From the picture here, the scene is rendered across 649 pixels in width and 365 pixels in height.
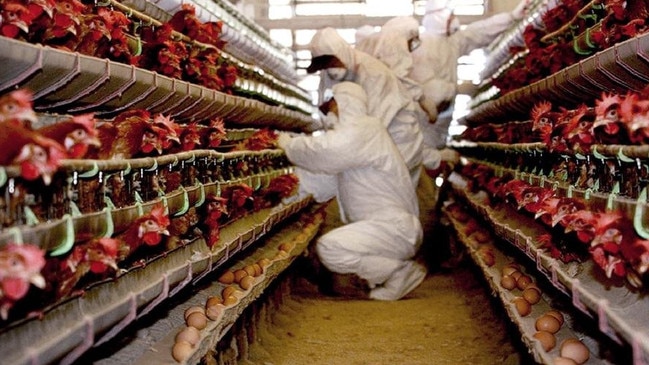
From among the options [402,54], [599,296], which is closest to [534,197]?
[599,296]

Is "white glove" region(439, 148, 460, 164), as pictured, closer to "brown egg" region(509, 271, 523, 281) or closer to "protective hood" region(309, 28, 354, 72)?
"protective hood" region(309, 28, 354, 72)

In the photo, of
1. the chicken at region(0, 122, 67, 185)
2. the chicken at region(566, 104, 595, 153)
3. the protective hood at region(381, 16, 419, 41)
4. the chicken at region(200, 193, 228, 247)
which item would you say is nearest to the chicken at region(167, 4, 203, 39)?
the chicken at region(200, 193, 228, 247)

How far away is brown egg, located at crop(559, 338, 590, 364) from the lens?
3.67m

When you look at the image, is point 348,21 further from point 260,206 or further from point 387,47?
point 260,206

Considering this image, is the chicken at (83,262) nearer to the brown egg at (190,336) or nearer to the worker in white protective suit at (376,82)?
the brown egg at (190,336)

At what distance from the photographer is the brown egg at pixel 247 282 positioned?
5.41 metres

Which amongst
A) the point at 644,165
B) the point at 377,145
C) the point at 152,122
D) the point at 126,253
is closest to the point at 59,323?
the point at 126,253

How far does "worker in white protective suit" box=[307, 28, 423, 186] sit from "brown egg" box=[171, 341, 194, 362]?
501 cm

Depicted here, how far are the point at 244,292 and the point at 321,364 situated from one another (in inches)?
29.2

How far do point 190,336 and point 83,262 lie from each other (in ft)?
3.83

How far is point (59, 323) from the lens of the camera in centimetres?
279

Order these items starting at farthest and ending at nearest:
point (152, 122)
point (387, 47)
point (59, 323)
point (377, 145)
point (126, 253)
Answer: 1. point (387, 47)
2. point (377, 145)
3. point (152, 122)
4. point (126, 253)
5. point (59, 323)

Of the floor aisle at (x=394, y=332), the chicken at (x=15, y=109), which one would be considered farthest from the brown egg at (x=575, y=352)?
the chicken at (x=15, y=109)

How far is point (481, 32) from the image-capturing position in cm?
1055
